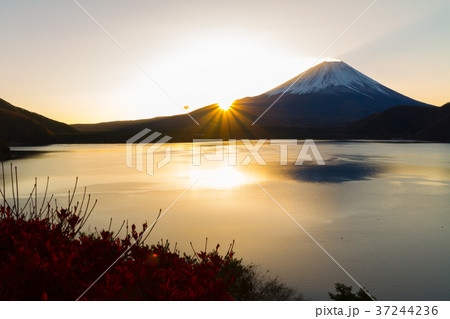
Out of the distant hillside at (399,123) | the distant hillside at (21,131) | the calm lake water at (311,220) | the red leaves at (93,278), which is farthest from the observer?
the distant hillside at (399,123)

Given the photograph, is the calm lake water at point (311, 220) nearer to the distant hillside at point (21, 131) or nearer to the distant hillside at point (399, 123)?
the distant hillside at point (21, 131)

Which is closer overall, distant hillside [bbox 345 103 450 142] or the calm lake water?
the calm lake water

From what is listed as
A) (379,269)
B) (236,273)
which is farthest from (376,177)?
(236,273)

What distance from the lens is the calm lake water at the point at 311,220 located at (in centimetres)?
666

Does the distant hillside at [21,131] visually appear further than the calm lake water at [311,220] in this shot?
Yes

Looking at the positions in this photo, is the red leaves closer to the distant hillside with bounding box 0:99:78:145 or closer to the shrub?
the shrub

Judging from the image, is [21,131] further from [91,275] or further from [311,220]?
[91,275]

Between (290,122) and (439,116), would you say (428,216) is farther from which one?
(290,122)

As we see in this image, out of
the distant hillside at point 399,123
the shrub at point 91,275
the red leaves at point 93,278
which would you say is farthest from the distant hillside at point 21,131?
the red leaves at point 93,278

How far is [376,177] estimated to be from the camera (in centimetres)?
2153

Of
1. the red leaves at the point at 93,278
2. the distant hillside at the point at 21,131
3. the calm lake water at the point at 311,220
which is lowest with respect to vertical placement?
the calm lake water at the point at 311,220

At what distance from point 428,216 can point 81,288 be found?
37.7ft

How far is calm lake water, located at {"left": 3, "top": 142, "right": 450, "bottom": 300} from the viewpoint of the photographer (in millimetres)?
6660

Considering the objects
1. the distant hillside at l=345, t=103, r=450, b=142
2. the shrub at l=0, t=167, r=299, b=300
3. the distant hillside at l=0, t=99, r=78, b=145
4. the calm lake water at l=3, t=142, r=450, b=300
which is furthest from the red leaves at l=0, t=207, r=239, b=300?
the distant hillside at l=345, t=103, r=450, b=142
